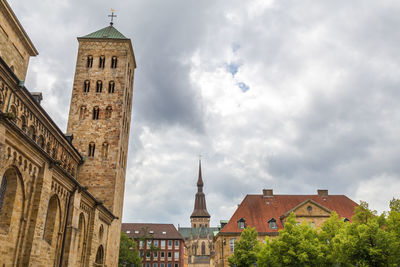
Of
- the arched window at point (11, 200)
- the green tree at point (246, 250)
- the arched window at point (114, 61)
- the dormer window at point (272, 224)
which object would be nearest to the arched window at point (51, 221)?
the arched window at point (11, 200)

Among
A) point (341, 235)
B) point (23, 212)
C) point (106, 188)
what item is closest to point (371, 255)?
point (341, 235)

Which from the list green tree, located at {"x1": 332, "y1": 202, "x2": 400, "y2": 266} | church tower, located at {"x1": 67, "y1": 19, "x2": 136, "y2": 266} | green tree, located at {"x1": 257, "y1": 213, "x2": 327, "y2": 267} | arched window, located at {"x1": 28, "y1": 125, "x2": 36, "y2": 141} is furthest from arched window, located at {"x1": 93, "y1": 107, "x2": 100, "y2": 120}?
green tree, located at {"x1": 332, "y1": 202, "x2": 400, "y2": 266}

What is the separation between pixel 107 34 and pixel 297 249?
1304 inches

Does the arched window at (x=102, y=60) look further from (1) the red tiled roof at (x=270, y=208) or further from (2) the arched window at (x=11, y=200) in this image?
(1) the red tiled roof at (x=270, y=208)

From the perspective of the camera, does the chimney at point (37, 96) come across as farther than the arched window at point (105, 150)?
No

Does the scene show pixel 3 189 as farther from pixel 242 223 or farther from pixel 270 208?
pixel 270 208

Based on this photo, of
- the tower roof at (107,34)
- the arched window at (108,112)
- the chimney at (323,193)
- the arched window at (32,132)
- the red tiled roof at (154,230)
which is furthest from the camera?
the red tiled roof at (154,230)

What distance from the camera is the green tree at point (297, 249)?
32.2 meters

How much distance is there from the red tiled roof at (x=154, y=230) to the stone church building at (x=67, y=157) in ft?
205

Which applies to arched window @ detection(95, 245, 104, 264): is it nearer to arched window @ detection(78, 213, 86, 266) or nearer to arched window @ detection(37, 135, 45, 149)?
arched window @ detection(78, 213, 86, 266)

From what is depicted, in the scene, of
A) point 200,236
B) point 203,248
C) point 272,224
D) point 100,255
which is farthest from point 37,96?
point 203,248

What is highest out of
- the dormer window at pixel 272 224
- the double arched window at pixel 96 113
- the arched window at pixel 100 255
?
the double arched window at pixel 96 113

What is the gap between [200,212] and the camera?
148 metres

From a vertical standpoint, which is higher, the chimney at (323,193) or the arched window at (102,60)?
the arched window at (102,60)
